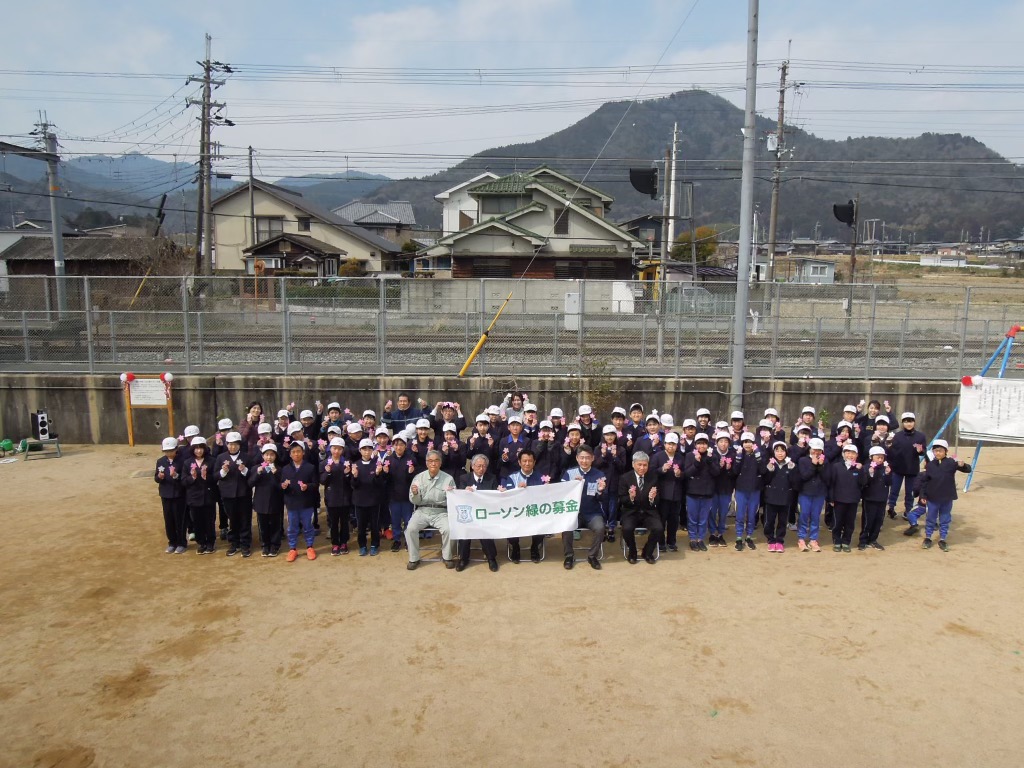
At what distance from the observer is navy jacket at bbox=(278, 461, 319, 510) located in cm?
857

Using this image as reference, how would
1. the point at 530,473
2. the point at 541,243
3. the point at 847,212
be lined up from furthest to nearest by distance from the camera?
the point at 541,243, the point at 847,212, the point at 530,473

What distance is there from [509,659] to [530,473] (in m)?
2.78

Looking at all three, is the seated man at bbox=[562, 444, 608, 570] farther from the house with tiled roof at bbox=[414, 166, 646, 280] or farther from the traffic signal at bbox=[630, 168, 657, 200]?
the house with tiled roof at bbox=[414, 166, 646, 280]

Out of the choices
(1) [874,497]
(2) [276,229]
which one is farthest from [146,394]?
(2) [276,229]

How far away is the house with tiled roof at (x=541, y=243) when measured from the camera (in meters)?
32.2

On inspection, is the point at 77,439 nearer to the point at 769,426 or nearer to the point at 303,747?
the point at 303,747

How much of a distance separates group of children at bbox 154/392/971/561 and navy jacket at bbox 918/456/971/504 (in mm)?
15

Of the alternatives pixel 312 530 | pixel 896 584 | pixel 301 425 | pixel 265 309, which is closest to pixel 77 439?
pixel 265 309

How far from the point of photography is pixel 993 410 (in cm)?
1138

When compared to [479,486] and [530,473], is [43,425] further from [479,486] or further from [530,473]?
[530,473]

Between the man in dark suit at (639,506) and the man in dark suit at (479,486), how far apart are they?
5.16 ft

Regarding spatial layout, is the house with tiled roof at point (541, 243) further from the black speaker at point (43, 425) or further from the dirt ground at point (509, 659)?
the dirt ground at point (509, 659)

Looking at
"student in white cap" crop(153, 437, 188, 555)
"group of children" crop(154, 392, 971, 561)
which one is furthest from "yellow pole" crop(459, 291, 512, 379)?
"student in white cap" crop(153, 437, 188, 555)

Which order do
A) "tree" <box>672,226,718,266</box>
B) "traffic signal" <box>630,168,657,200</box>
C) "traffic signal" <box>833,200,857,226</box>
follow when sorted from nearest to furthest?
1. "traffic signal" <box>630,168,657,200</box>
2. "traffic signal" <box>833,200,857,226</box>
3. "tree" <box>672,226,718,266</box>
